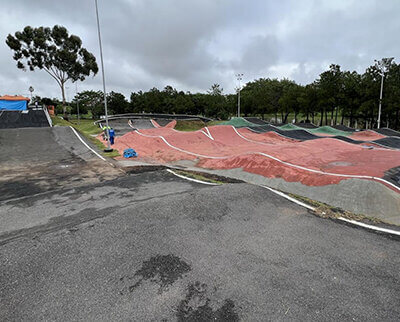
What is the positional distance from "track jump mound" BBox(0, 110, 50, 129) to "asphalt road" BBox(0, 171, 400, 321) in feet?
82.0

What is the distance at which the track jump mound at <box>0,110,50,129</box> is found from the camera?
25.2 m

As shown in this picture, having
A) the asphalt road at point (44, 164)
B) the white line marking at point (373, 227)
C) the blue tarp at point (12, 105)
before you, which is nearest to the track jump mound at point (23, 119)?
the blue tarp at point (12, 105)

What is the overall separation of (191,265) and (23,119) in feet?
109

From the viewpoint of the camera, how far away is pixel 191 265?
373cm

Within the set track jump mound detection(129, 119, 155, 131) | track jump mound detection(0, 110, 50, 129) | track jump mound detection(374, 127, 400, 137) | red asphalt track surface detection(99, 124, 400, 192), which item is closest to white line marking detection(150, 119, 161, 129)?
track jump mound detection(129, 119, 155, 131)

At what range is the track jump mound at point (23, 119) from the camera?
82.5 ft

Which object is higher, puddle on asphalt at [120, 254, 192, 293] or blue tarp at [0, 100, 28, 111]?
blue tarp at [0, 100, 28, 111]

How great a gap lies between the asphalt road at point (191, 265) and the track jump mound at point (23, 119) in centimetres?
2500

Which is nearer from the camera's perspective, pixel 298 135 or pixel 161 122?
pixel 298 135

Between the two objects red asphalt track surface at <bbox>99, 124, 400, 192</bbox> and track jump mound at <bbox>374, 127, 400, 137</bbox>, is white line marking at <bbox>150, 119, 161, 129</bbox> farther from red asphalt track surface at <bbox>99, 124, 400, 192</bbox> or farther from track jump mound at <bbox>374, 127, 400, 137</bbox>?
A: track jump mound at <bbox>374, 127, 400, 137</bbox>

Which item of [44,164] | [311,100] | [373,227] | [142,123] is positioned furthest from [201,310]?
[311,100]

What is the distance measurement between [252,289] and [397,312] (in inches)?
71.5

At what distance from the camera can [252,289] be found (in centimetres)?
322

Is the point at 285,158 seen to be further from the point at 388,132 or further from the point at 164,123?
the point at 164,123
